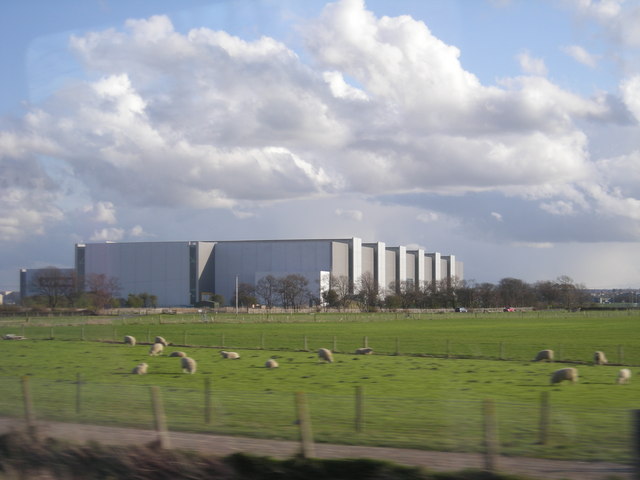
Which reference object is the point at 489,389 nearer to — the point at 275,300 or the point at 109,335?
the point at 109,335

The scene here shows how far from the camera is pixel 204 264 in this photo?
16462cm

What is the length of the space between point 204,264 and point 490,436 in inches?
6066

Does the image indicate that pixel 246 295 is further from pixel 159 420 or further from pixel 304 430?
pixel 304 430

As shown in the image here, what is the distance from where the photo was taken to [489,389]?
30.5 m

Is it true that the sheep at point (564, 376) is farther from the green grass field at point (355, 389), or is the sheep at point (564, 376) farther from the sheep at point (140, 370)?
the sheep at point (140, 370)

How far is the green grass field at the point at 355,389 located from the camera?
13992 millimetres

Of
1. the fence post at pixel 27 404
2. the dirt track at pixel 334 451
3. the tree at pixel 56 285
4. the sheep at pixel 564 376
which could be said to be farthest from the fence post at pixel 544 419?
the tree at pixel 56 285

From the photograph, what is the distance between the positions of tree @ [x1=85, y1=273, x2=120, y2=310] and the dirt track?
445 feet

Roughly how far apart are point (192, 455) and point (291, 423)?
7.33ft

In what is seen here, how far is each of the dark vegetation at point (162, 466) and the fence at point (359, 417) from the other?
102cm

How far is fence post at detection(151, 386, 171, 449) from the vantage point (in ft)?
49.0

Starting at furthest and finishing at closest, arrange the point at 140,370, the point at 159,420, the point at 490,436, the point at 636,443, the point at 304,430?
the point at 140,370 → the point at 159,420 → the point at 304,430 → the point at 490,436 → the point at 636,443

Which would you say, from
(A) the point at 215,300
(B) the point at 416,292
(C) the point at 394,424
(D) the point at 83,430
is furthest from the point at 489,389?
(B) the point at 416,292

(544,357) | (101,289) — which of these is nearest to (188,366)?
(544,357)
